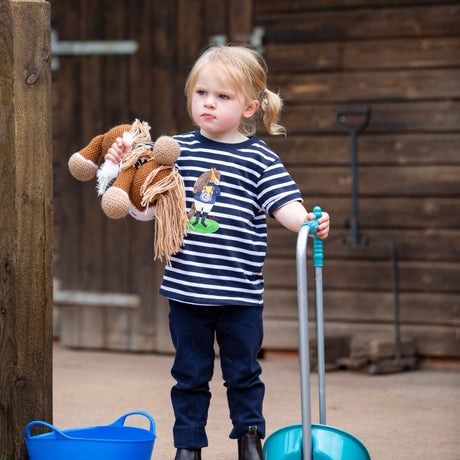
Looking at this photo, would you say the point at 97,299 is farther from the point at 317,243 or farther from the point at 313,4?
the point at 317,243

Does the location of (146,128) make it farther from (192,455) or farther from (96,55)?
(96,55)

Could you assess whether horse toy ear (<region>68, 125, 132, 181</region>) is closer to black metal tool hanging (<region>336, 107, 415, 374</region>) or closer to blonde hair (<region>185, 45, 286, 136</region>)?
blonde hair (<region>185, 45, 286, 136</region>)

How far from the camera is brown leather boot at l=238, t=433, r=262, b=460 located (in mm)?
2553

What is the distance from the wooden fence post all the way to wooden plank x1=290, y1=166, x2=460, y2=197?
2.59 metres

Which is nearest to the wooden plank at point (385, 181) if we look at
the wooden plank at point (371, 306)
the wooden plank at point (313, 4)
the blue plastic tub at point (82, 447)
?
the wooden plank at point (371, 306)

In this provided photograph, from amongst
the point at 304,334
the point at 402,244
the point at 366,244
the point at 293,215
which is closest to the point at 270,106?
the point at 293,215

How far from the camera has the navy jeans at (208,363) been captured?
8.42ft

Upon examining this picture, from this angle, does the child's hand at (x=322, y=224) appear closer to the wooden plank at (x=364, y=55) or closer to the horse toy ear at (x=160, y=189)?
the horse toy ear at (x=160, y=189)

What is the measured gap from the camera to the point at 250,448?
2557 millimetres

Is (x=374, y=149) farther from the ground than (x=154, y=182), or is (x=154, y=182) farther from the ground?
(x=374, y=149)

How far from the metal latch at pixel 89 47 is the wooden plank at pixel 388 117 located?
44.1 inches

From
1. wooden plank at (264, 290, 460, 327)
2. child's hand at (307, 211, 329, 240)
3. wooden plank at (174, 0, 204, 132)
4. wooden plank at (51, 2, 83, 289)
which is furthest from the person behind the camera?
wooden plank at (51, 2, 83, 289)

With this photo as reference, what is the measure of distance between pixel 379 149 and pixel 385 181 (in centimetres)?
19

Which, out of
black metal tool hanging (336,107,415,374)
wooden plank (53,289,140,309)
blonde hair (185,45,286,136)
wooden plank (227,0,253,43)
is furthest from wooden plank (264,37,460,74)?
blonde hair (185,45,286,136)
